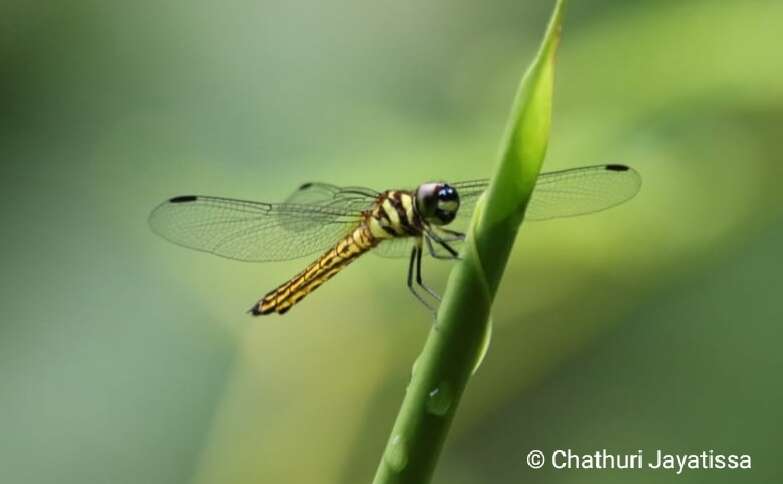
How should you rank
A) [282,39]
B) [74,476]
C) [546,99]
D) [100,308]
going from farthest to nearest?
[282,39], [100,308], [74,476], [546,99]

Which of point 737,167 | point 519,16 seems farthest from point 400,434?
point 519,16

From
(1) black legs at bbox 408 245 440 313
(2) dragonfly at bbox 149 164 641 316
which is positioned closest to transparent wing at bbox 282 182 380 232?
(2) dragonfly at bbox 149 164 641 316

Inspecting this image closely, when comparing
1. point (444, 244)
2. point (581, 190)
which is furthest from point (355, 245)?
point (581, 190)

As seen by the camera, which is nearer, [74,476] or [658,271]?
[658,271]

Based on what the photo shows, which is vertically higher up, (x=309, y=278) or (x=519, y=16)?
(x=519, y=16)

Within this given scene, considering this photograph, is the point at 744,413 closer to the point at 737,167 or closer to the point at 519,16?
the point at 737,167

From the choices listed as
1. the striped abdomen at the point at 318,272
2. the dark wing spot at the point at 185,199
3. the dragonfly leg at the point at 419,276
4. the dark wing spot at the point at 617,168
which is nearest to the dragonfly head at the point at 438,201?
the dragonfly leg at the point at 419,276

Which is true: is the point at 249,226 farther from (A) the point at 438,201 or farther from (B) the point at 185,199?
(A) the point at 438,201

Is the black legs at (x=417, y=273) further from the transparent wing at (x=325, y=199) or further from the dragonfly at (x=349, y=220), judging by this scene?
the transparent wing at (x=325, y=199)
